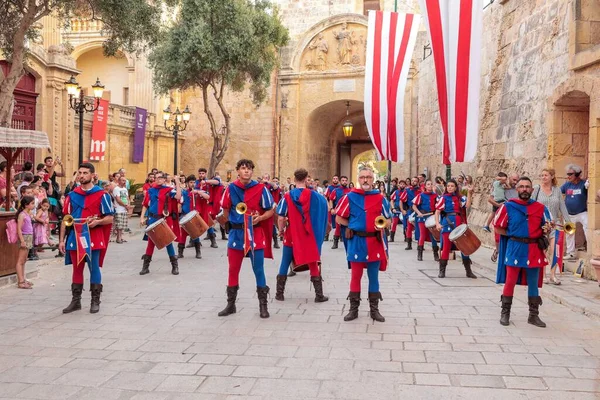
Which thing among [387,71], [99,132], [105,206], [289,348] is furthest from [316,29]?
[289,348]

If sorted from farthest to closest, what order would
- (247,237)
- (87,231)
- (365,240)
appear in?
(87,231) < (247,237) < (365,240)

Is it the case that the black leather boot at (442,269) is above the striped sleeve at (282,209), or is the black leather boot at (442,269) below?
below

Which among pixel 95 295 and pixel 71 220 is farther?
pixel 95 295

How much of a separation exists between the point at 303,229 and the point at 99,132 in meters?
16.9

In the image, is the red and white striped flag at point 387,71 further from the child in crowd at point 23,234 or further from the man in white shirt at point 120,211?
the child in crowd at point 23,234

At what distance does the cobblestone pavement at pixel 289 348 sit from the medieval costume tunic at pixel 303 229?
44 cm

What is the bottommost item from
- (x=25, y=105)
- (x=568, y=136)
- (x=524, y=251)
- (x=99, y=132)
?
(x=524, y=251)

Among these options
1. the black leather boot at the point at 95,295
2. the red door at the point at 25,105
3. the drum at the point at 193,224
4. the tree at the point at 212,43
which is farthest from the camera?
the tree at the point at 212,43

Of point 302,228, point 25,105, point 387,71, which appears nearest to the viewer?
point 302,228

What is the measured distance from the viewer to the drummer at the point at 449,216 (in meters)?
9.56

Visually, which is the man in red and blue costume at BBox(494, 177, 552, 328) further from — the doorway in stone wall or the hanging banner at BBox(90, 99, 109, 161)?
the hanging banner at BBox(90, 99, 109, 161)

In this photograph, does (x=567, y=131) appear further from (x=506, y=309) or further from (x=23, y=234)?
(x=23, y=234)

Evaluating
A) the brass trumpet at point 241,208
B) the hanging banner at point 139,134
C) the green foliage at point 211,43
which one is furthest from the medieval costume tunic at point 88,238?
the hanging banner at point 139,134

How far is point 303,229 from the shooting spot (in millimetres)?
7750
